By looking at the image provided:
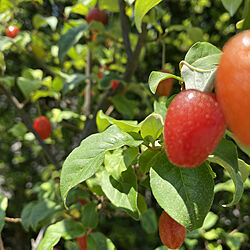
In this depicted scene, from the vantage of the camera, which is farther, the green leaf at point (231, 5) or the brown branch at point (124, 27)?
the brown branch at point (124, 27)

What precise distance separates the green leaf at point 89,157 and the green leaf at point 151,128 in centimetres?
2

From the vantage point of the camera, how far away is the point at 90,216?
37.5 inches

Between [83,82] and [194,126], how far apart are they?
146cm

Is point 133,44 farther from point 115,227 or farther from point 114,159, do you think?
point 115,227

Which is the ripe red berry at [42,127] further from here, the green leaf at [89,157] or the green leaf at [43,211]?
the green leaf at [89,157]

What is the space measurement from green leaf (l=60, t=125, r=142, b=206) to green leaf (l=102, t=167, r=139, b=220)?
0.33 feet

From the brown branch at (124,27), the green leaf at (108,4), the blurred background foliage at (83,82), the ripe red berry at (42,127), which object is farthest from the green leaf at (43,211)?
the green leaf at (108,4)

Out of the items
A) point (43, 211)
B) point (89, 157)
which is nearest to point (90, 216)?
point (43, 211)

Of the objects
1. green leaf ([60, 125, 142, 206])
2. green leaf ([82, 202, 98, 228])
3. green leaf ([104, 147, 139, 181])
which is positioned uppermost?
green leaf ([60, 125, 142, 206])

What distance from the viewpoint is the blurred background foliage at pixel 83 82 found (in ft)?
4.46

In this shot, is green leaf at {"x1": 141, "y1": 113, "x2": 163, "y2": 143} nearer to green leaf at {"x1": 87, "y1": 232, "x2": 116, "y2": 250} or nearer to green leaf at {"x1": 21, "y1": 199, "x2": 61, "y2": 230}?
green leaf at {"x1": 87, "y1": 232, "x2": 116, "y2": 250}

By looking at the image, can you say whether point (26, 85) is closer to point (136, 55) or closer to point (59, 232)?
point (136, 55)

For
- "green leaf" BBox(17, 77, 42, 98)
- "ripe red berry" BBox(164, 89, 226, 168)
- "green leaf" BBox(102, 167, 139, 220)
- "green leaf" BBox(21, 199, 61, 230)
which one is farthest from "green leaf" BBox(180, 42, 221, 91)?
"green leaf" BBox(17, 77, 42, 98)

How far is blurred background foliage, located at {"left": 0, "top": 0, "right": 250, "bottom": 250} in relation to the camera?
136 cm
